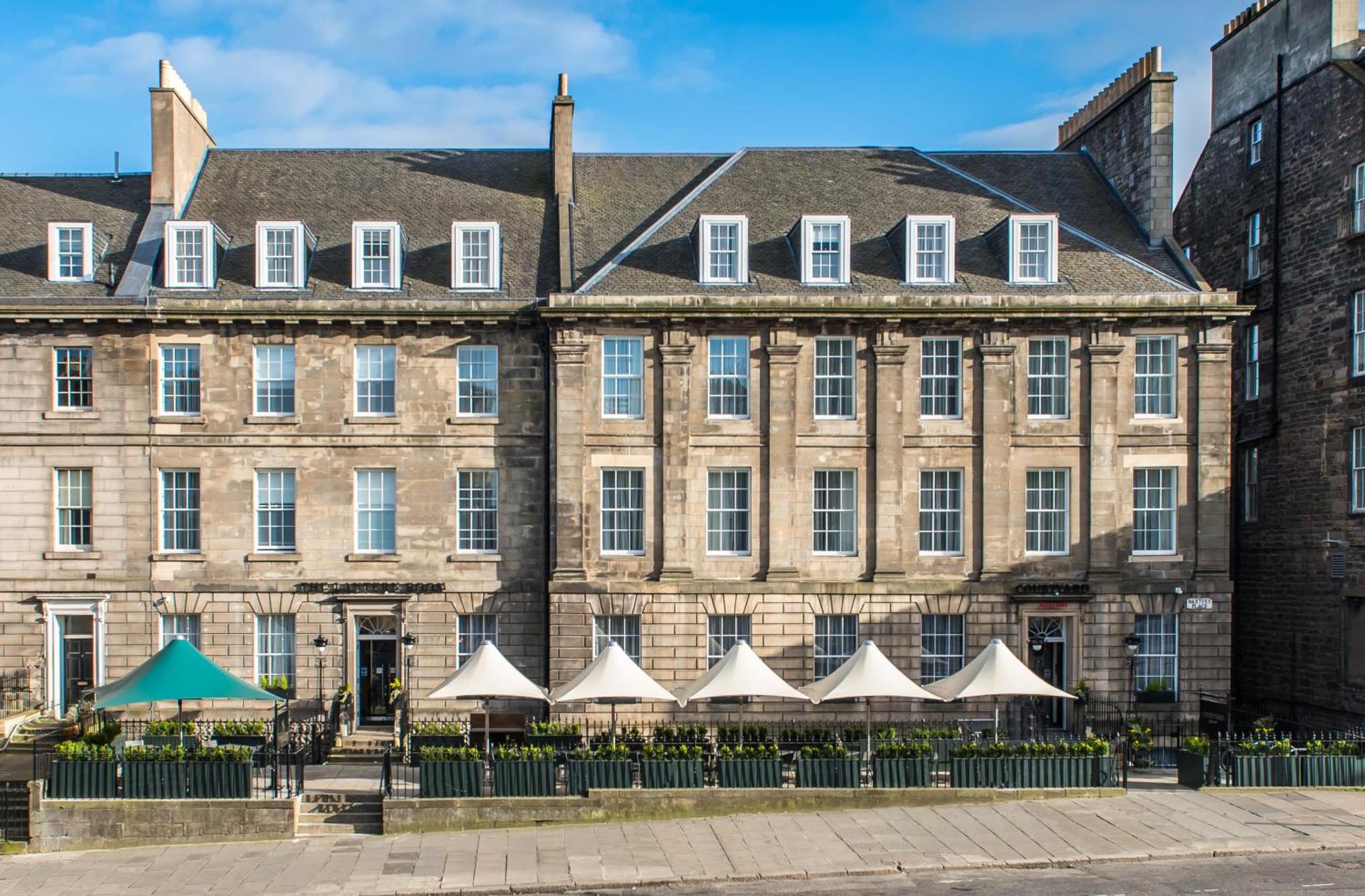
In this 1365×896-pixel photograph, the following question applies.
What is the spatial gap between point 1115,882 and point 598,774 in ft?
30.8

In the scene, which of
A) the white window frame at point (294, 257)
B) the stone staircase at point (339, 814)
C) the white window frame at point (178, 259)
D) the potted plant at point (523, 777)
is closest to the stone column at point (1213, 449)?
the potted plant at point (523, 777)

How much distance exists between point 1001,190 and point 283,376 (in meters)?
19.9

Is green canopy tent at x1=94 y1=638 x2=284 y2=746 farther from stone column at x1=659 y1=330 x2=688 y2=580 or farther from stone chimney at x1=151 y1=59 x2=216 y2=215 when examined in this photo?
stone chimney at x1=151 y1=59 x2=216 y2=215

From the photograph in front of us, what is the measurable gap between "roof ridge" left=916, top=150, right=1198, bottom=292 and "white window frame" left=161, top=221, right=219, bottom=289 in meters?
19.5

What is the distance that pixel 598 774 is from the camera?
80.2ft

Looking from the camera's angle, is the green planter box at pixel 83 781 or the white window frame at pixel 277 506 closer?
the green planter box at pixel 83 781

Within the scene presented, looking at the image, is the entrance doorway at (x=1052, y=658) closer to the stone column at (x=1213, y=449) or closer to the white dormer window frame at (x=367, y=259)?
the stone column at (x=1213, y=449)

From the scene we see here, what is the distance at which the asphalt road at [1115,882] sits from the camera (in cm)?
1936

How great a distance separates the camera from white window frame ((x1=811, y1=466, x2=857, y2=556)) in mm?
32156

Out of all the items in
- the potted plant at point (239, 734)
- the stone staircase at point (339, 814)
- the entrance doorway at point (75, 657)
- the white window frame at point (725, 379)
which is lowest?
the stone staircase at point (339, 814)

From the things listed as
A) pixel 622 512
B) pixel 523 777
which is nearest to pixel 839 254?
pixel 622 512

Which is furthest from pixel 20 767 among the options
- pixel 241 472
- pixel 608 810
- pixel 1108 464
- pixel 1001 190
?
pixel 1001 190

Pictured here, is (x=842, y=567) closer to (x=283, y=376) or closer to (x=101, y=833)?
(x=283, y=376)

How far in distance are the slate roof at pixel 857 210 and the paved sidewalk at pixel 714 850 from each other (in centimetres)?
1369
